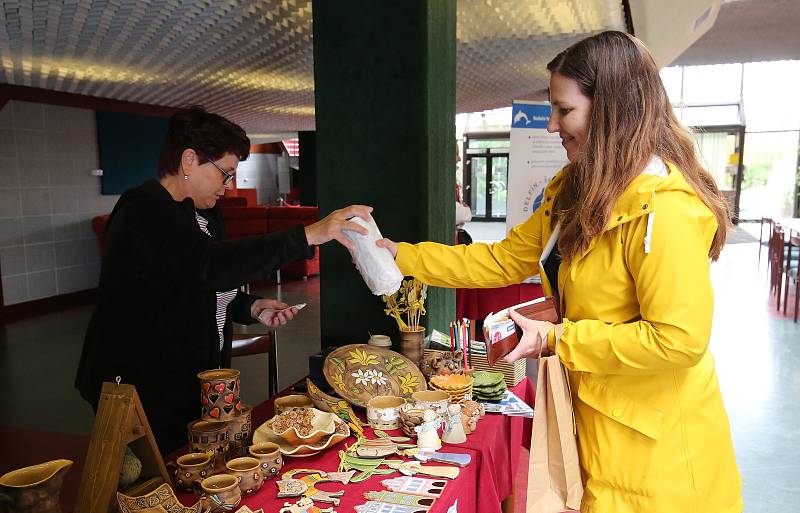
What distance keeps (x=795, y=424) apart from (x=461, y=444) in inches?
149

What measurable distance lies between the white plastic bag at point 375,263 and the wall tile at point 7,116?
783cm

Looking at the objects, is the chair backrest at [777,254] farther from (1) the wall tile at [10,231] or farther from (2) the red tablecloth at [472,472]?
(1) the wall tile at [10,231]

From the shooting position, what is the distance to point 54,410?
475cm

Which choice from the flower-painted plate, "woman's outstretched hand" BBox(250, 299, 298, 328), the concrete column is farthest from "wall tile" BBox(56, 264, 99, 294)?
the flower-painted plate

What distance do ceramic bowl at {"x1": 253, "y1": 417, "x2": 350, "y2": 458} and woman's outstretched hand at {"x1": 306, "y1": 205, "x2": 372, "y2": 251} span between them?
0.59 metres

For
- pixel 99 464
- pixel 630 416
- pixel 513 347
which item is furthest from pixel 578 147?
pixel 99 464

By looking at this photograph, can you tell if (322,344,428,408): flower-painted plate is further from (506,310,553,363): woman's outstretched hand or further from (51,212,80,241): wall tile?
(51,212,80,241): wall tile

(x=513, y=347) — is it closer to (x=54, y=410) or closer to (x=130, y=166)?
(x=54, y=410)

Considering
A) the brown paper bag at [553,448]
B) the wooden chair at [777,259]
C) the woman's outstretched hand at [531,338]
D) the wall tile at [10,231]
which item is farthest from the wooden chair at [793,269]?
the wall tile at [10,231]

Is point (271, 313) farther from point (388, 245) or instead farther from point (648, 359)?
point (648, 359)

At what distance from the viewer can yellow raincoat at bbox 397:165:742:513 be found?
1.35m

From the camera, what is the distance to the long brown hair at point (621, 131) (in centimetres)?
143

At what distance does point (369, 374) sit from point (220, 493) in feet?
2.76

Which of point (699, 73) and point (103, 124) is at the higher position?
point (699, 73)
